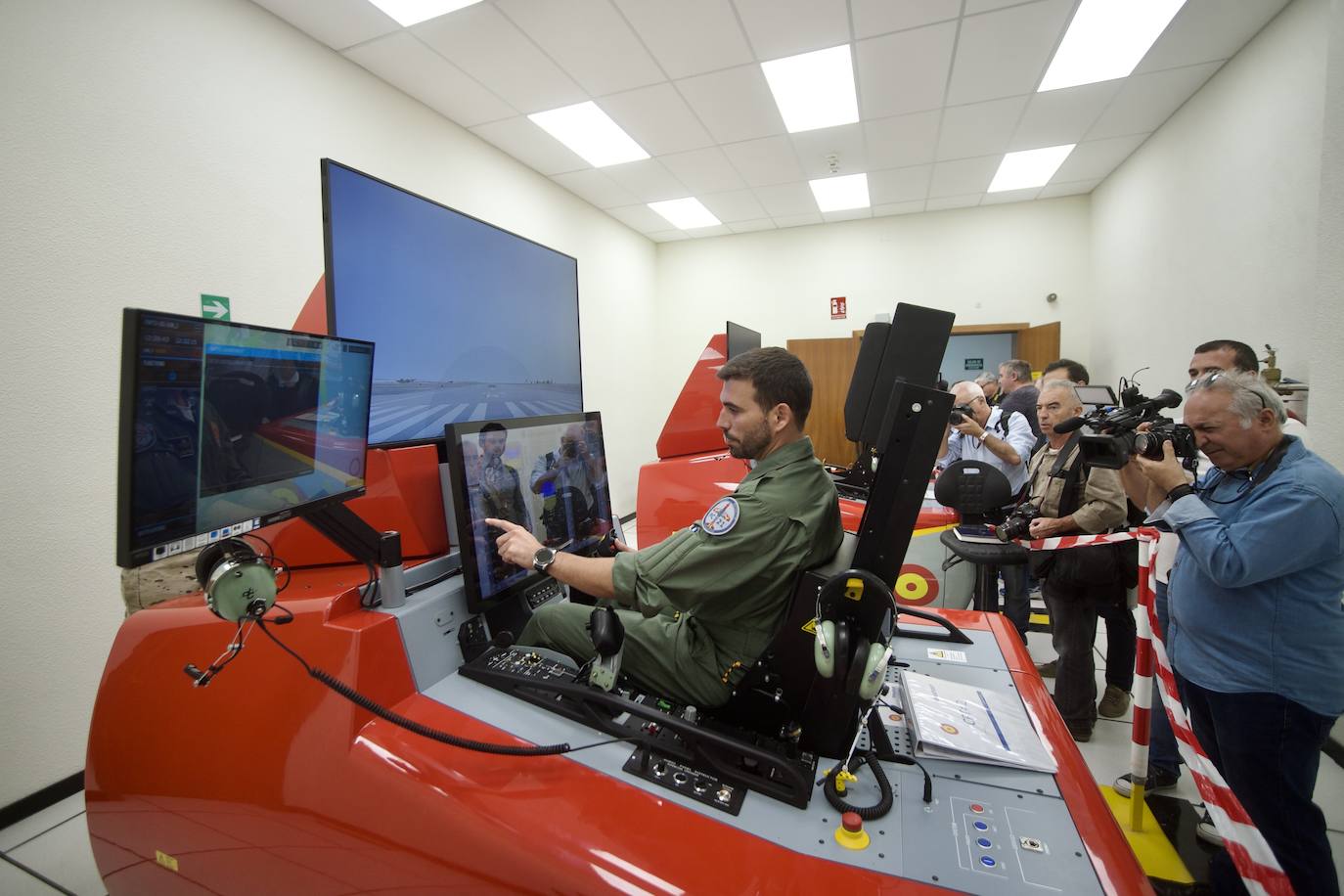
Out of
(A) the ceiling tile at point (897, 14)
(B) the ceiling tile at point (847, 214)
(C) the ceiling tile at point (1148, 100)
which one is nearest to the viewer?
(A) the ceiling tile at point (897, 14)

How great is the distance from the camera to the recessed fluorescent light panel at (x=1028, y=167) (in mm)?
4891

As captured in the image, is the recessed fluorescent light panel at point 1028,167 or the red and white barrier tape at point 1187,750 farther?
the recessed fluorescent light panel at point 1028,167

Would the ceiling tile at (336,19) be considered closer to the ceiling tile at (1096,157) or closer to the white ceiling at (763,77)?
the white ceiling at (763,77)

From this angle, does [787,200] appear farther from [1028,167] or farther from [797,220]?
[1028,167]

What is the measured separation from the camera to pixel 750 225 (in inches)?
271

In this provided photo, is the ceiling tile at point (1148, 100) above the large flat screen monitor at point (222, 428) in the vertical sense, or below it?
above

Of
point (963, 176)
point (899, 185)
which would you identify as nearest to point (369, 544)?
point (899, 185)

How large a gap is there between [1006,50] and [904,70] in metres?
0.57

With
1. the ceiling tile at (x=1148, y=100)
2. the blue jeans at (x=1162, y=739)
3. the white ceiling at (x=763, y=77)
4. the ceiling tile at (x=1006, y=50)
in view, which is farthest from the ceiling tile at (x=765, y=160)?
the blue jeans at (x=1162, y=739)

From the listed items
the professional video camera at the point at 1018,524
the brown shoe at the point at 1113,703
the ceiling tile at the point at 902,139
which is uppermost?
the ceiling tile at the point at 902,139

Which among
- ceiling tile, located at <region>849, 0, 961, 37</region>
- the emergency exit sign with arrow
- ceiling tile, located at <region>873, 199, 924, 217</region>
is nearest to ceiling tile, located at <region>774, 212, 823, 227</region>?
ceiling tile, located at <region>873, 199, 924, 217</region>

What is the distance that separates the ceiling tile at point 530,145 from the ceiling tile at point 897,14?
8.03ft

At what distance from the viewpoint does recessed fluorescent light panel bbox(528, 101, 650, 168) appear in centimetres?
416

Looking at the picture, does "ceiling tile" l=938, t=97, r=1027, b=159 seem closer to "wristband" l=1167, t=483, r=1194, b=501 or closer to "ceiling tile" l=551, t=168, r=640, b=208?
"ceiling tile" l=551, t=168, r=640, b=208
